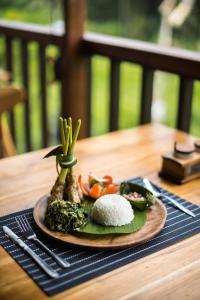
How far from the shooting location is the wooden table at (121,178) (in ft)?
3.01

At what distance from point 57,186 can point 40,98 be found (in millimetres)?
1817

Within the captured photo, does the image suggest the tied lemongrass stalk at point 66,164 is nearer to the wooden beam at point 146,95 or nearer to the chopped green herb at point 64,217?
the chopped green herb at point 64,217

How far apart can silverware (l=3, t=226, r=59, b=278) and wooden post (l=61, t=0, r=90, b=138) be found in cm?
162

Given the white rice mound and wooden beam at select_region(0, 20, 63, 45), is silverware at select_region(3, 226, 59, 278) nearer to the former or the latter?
the white rice mound

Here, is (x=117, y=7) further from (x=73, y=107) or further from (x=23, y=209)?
(x=23, y=209)

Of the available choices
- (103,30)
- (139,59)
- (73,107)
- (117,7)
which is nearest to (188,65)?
(139,59)

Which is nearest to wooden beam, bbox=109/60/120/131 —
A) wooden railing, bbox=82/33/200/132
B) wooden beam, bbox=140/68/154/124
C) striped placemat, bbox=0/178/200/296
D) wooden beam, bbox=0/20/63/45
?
wooden railing, bbox=82/33/200/132

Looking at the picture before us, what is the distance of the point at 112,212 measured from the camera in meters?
1.11

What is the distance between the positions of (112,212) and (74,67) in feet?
5.37

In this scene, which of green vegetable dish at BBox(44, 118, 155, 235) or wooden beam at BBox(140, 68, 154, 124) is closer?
green vegetable dish at BBox(44, 118, 155, 235)

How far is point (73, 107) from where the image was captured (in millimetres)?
2711

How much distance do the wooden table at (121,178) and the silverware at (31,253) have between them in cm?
4

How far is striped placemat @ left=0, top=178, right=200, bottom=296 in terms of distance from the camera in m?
0.95

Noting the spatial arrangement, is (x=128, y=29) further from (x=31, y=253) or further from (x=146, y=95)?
(x=31, y=253)
